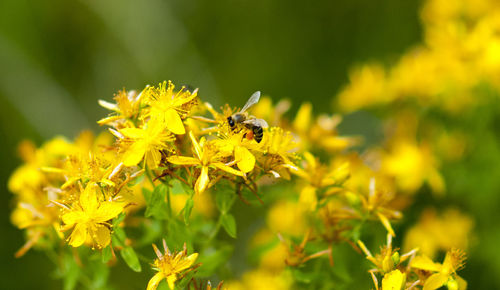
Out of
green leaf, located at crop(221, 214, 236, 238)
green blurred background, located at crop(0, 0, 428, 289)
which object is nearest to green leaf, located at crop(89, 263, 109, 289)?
green leaf, located at crop(221, 214, 236, 238)

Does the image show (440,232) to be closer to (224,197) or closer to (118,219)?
(224,197)

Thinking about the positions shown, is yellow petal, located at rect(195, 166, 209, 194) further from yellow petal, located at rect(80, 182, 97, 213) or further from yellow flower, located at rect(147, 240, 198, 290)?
yellow petal, located at rect(80, 182, 97, 213)

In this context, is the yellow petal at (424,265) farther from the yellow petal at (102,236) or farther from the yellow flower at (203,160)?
the yellow petal at (102,236)

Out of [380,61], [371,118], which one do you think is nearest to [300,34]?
[380,61]

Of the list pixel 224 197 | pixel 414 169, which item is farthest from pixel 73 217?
pixel 414 169

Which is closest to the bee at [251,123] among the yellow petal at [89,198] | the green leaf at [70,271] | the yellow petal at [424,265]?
the yellow petal at [89,198]

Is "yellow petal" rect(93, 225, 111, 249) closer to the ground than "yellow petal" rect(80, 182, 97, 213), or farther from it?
closer to the ground
